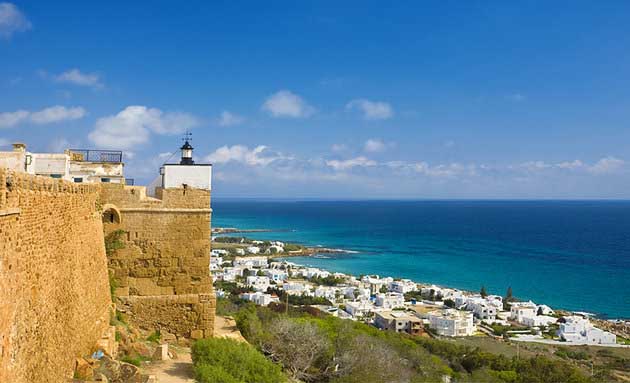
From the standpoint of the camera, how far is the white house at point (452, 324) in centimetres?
3559

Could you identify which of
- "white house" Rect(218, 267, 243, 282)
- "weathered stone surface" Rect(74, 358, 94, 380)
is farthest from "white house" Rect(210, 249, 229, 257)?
"weathered stone surface" Rect(74, 358, 94, 380)

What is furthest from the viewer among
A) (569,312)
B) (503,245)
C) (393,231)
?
(393,231)

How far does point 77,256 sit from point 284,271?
53.5 m

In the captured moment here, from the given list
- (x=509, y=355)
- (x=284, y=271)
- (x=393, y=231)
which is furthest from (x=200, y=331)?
(x=393, y=231)

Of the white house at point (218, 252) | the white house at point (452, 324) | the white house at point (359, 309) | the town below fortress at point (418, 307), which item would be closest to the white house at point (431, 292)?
the town below fortress at point (418, 307)

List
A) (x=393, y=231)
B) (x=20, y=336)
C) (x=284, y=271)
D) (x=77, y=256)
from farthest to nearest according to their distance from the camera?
(x=393, y=231), (x=284, y=271), (x=77, y=256), (x=20, y=336)

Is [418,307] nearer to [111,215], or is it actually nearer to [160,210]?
[160,210]

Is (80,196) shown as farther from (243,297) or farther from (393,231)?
(393,231)

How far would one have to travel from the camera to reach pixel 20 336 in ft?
18.8

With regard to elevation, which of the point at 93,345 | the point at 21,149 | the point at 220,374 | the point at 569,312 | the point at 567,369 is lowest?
the point at 569,312

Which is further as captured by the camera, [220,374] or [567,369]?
[567,369]

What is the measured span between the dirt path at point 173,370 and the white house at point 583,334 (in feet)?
102

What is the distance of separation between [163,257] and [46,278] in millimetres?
5557

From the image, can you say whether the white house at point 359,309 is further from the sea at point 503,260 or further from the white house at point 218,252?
the white house at point 218,252
